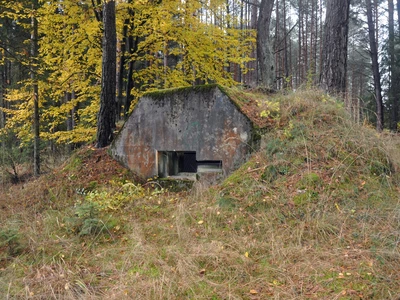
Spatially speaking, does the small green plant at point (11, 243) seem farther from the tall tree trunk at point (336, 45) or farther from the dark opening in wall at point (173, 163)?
the tall tree trunk at point (336, 45)

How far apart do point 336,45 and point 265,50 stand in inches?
132

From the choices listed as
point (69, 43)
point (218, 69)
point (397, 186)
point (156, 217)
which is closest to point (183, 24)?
point (218, 69)

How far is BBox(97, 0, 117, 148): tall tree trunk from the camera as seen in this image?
786 cm

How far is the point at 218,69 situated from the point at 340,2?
4159 millimetres

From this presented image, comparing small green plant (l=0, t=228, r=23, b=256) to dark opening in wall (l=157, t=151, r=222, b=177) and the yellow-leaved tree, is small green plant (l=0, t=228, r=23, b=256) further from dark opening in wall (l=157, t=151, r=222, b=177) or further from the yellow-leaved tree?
the yellow-leaved tree

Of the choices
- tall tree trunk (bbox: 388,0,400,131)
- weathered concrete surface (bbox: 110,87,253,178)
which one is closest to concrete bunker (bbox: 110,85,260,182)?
weathered concrete surface (bbox: 110,87,253,178)

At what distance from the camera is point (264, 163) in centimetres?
521

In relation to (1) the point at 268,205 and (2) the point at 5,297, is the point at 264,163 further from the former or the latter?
(2) the point at 5,297

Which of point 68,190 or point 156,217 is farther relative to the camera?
point 68,190

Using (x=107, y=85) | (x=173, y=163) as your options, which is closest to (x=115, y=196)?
(x=173, y=163)

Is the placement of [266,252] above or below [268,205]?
below

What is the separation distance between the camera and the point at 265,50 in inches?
413

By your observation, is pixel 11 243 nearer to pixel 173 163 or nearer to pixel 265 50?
pixel 173 163

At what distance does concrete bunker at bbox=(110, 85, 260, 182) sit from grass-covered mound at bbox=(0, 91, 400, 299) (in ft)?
1.75
